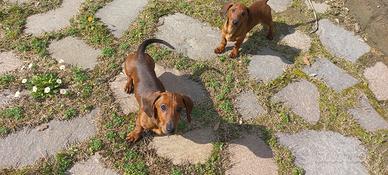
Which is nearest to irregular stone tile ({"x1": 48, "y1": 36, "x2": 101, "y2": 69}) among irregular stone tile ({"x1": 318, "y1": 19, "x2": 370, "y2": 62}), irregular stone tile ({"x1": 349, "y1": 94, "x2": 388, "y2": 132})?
irregular stone tile ({"x1": 318, "y1": 19, "x2": 370, "y2": 62})

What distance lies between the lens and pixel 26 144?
13.6 ft

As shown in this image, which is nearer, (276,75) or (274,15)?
(276,75)

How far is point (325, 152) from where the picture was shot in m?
4.38

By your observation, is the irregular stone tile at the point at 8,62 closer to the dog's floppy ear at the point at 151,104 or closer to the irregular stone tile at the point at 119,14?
the irregular stone tile at the point at 119,14

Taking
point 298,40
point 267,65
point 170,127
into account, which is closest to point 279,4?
point 298,40

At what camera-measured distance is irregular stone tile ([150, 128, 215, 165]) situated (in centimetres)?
423

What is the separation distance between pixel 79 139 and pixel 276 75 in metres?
2.37

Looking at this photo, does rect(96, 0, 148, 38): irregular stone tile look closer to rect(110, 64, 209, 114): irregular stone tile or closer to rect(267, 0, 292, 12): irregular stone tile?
rect(110, 64, 209, 114): irregular stone tile

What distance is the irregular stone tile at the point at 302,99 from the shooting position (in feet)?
15.4

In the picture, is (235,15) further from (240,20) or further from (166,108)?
(166,108)

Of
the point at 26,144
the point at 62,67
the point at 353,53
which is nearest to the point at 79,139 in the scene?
the point at 26,144

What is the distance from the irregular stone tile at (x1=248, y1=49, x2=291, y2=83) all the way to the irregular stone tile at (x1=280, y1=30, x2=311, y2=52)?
30cm

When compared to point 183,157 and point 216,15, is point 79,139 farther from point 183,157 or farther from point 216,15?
point 216,15

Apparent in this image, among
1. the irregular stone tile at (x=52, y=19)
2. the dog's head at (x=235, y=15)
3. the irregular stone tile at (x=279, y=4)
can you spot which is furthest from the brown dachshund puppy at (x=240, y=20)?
the irregular stone tile at (x=52, y=19)
